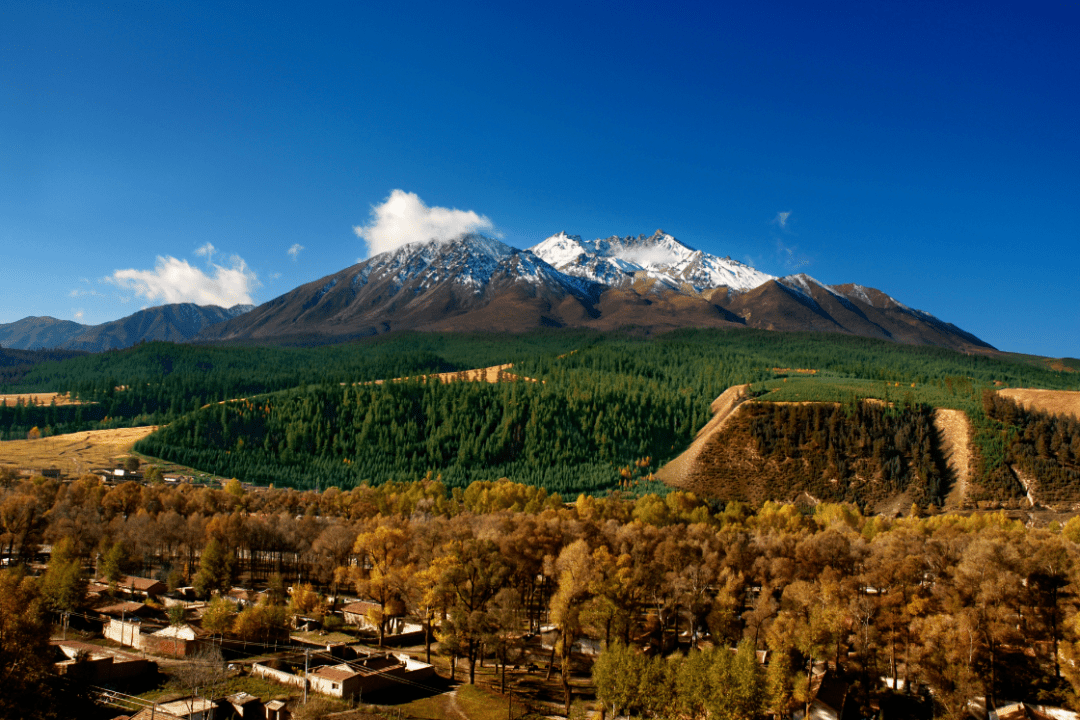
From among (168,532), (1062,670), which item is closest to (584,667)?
(1062,670)

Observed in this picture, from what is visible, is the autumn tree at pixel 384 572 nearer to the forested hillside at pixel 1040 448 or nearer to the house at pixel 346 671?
the house at pixel 346 671

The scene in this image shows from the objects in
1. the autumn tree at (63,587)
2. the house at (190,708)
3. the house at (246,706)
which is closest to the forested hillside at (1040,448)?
the house at (246,706)

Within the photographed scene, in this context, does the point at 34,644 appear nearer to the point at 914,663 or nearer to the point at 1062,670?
the point at 914,663

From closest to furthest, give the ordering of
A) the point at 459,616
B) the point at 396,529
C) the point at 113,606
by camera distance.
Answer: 1. the point at 459,616
2. the point at 113,606
3. the point at 396,529

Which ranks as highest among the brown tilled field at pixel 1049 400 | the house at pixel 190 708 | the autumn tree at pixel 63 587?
the brown tilled field at pixel 1049 400

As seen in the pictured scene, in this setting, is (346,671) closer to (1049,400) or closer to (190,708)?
(190,708)
